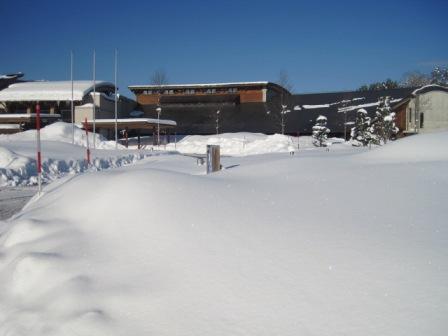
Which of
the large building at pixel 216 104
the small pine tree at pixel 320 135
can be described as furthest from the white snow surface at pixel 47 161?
the large building at pixel 216 104

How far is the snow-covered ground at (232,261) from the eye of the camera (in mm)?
2312

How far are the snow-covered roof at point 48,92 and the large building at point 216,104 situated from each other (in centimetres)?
758

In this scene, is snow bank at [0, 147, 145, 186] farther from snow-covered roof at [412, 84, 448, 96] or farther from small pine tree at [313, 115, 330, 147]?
snow-covered roof at [412, 84, 448, 96]

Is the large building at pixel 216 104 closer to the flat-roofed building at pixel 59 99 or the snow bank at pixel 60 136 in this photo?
the flat-roofed building at pixel 59 99

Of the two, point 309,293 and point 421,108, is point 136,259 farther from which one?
point 421,108

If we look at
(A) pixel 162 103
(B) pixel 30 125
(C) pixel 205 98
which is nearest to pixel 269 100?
(C) pixel 205 98

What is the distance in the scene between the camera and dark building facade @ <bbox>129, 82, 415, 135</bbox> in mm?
45156

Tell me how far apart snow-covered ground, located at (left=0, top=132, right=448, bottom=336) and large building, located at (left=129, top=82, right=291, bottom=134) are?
42.4 metres

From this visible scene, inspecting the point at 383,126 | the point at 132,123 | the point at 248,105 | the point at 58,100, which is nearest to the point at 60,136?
the point at 132,123

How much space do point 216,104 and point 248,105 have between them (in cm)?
394

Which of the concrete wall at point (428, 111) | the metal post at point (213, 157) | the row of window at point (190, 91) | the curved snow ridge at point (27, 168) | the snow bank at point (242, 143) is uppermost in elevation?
the row of window at point (190, 91)

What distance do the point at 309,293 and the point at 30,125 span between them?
45977 mm

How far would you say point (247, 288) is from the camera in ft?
8.55

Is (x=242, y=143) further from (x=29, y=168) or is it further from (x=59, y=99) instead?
(x=29, y=168)
